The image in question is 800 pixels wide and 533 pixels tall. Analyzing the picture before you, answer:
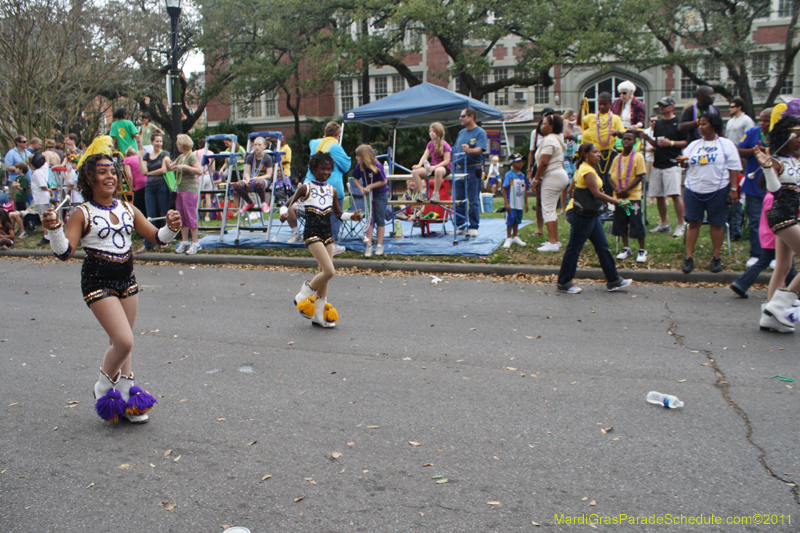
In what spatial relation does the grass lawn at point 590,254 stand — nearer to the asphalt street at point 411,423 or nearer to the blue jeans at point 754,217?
the blue jeans at point 754,217

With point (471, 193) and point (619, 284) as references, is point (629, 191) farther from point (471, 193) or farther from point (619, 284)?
point (471, 193)

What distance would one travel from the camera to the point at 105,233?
162 inches

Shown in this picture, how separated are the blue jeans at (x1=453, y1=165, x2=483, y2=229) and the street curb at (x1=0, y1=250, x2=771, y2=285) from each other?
2.24m

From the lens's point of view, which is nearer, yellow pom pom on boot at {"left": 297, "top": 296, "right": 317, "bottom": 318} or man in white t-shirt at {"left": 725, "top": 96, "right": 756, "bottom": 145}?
yellow pom pom on boot at {"left": 297, "top": 296, "right": 317, "bottom": 318}

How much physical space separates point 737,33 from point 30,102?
2882cm

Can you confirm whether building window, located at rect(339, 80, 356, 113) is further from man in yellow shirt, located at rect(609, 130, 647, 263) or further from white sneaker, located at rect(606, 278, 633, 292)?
white sneaker, located at rect(606, 278, 633, 292)

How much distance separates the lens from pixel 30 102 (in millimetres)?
20953

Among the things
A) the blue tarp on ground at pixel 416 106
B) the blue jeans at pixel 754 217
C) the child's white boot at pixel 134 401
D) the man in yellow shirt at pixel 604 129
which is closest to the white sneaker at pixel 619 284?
the blue jeans at pixel 754 217

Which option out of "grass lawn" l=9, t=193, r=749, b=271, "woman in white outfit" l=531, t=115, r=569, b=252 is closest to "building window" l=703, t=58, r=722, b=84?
"grass lawn" l=9, t=193, r=749, b=271

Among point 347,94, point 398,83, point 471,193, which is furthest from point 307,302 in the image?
point 347,94

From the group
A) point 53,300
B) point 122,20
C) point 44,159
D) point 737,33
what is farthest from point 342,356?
point 737,33

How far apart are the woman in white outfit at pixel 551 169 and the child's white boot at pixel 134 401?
6.79 m

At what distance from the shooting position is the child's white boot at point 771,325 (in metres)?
6.01

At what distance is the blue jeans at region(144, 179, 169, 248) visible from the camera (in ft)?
39.0
